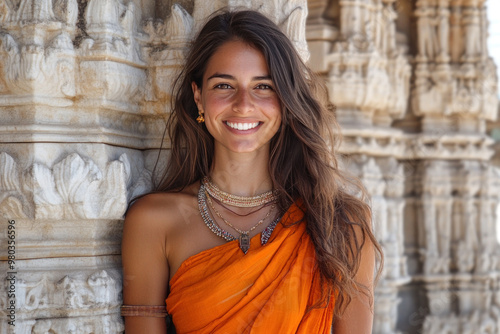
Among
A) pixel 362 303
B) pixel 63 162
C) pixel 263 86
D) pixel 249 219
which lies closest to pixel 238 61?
pixel 263 86

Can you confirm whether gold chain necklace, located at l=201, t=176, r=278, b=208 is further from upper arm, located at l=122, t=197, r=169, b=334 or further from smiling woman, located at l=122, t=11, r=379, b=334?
upper arm, located at l=122, t=197, r=169, b=334

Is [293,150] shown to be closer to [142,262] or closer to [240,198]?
[240,198]

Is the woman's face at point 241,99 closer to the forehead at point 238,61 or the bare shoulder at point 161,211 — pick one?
the forehead at point 238,61

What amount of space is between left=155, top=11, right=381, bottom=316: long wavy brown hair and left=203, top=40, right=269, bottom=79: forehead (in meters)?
0.02

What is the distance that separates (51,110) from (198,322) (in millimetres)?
763

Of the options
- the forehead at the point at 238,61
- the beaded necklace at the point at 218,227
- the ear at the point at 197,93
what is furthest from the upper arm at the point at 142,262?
the forehead at the point at 238,61

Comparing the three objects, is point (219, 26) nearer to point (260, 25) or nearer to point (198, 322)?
point (260, 25)

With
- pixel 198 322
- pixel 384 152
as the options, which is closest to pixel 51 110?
pixel 198 322

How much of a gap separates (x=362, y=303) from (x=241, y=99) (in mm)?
747

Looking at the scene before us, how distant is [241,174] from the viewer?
229cm

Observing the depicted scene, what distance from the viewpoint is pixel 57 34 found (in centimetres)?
211

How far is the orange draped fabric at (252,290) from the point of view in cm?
208

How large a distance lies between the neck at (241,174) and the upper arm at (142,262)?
0.83 feet

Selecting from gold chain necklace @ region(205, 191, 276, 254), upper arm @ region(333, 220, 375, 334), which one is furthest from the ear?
upper arm @ region(333, 220, 375, 334)
